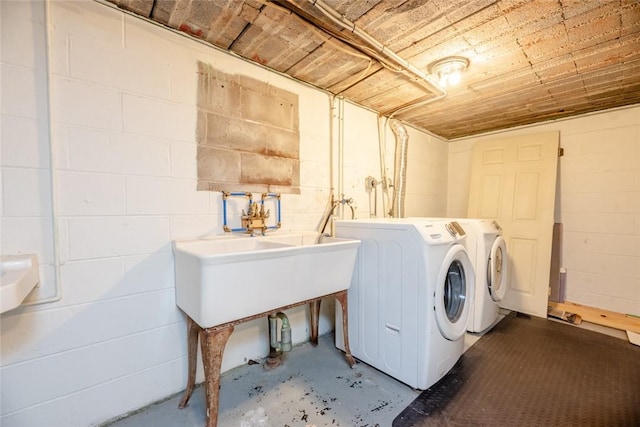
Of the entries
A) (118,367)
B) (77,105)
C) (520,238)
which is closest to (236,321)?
(118,367)

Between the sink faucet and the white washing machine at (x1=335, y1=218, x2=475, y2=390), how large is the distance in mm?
623

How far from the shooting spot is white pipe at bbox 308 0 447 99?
1.38m

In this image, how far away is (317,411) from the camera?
4.97 ft

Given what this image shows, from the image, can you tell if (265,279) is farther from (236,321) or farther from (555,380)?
(555,380)

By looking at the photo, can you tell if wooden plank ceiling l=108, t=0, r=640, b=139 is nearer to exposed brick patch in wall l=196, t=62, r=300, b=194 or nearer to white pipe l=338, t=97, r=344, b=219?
white pipe l=338, t=97, r=344, b=219

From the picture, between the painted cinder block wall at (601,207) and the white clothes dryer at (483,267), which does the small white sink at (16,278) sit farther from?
the painted cinder block wall at (601,207)

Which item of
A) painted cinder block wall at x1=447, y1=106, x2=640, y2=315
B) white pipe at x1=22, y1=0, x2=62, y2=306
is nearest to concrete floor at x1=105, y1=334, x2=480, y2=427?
white pipe at x1=22, y1=0, x2=62, y2=306

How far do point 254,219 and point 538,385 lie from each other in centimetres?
217

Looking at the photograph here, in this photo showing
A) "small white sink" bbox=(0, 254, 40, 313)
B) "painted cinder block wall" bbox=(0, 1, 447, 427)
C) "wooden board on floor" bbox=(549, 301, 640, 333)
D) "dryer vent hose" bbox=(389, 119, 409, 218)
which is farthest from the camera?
"dryer vent hose" bbox=(389, 119, 409, 218)

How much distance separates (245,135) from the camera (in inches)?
73.5

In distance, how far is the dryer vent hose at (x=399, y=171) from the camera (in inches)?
117

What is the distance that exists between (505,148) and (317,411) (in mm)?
3451

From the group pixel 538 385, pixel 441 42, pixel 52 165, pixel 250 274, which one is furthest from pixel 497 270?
pixel 52 165

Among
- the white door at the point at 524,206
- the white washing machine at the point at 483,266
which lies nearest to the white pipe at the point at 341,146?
the white washing machine at the point at 483,266
